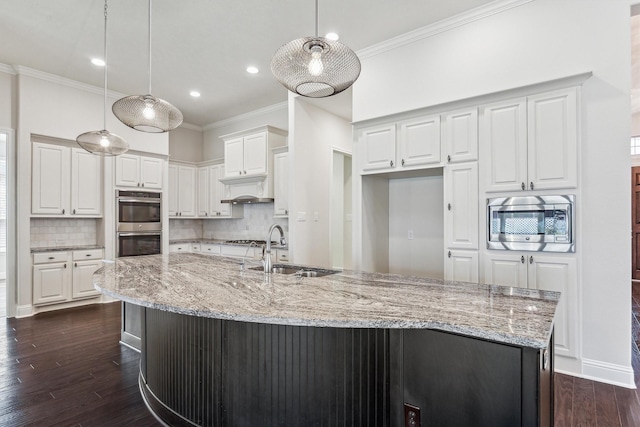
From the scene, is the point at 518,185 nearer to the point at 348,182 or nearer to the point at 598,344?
the point at 598,344

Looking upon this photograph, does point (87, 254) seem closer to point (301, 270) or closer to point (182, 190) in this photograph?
point (182, 190)

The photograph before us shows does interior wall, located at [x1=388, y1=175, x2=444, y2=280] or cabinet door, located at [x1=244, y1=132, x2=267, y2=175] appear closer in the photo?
interior wall, located at [x1=388, y1=175, x2=444, y2=280]

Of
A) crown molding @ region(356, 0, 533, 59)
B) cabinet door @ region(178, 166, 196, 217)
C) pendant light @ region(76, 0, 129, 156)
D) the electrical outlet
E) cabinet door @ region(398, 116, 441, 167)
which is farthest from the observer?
Result: cabinet door @ region(178, 166, 196, 217)

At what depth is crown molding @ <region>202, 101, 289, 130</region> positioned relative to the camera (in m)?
5.75

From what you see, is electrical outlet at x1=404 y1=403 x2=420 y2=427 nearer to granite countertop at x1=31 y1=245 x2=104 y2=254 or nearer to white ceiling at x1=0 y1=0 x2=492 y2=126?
white ceiling at x1=0 y1=0 x2=492 y2=126

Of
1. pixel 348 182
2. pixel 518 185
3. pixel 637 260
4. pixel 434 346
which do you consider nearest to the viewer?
pixel 434 346

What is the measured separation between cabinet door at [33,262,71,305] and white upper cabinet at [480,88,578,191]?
5342 millimetres

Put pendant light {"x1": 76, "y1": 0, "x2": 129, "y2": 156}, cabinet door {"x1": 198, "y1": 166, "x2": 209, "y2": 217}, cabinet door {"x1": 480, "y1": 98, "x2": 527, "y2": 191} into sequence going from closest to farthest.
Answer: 1. cabinet door {"x1": 480, "y1": 98, "x2": 527, "y2": 191}
2. pendant light {"x1": 76, "y1": 0, "x2": 129, "y2": 156}
3. cabinet door {"x1": 198, "y1": 166, "x2": 209, "y2": 217}

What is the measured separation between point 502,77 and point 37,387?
14.8 ft

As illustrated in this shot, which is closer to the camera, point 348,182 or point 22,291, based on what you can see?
point 22,291

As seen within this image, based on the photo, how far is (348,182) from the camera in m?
6.29

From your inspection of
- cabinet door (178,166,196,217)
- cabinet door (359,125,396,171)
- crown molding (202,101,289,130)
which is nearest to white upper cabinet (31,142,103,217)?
cabinet door (178,166,196,217)

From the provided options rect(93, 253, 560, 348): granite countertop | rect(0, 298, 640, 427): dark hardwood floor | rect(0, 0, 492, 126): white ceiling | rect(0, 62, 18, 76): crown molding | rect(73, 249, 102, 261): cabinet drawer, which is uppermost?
rect(0, 0, 492, 126): white ceiling

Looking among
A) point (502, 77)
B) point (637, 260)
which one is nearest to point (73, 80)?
point (502, 77)
